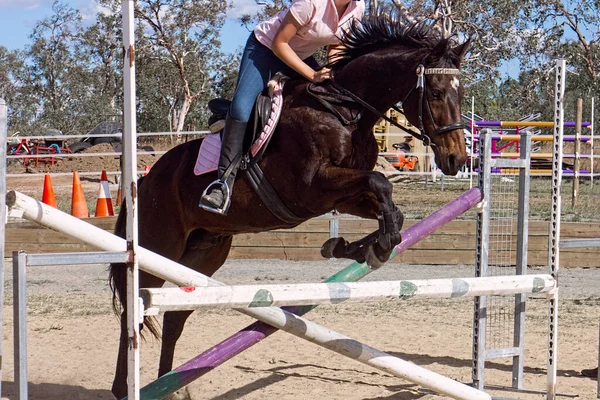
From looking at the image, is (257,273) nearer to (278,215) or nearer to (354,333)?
(354,333)

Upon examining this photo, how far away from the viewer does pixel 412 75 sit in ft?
13.5

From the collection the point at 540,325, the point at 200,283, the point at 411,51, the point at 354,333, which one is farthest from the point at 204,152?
the point at 540,325

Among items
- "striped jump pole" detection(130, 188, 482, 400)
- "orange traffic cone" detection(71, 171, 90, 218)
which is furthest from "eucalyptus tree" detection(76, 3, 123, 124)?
"striped jump pole" detection(130, 188, 482, 400)

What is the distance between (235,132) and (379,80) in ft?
2.62

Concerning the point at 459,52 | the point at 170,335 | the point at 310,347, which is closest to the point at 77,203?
the point at 310,347

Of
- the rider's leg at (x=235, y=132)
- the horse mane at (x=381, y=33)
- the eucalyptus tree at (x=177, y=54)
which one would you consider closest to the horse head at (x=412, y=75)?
the horse mane at (x=381, y=33)

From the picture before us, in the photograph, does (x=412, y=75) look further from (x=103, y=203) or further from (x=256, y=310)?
(x=103, y=203)

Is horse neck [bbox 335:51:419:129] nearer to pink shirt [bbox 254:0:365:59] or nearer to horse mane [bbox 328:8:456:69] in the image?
horse mane [bbox 328:8:456:69]

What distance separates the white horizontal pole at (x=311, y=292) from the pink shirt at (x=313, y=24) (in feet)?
5.38

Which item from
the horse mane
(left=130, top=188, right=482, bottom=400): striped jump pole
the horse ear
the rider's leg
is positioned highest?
the horse mane

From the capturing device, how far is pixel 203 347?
5.67 m

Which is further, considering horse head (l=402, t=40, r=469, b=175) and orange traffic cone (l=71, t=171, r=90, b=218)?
orange traffic cone (l=71, t=171, r=90, b=218)

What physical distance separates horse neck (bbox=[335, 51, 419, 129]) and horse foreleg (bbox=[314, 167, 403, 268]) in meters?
0.41

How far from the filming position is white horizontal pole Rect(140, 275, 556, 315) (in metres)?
2.59
